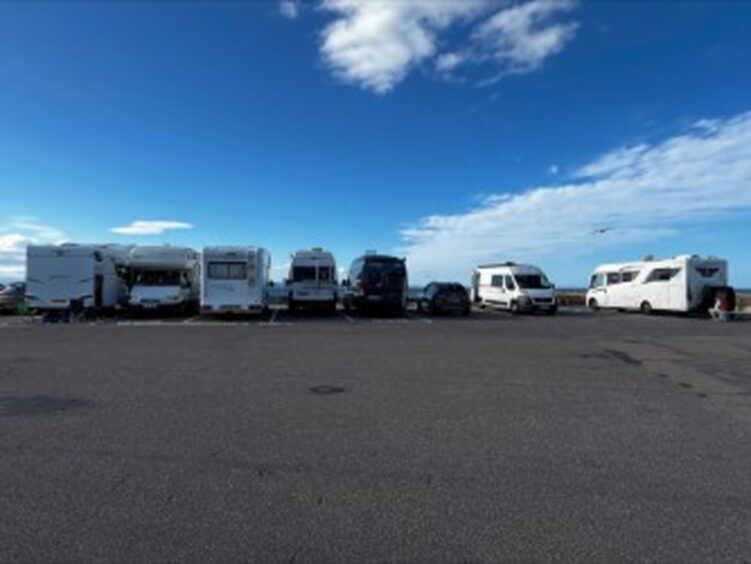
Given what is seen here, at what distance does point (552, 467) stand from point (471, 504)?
127cm

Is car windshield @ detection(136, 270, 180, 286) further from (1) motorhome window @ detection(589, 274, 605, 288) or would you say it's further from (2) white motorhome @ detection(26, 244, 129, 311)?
(1) motorhome window @ detection(589, 274, 605, 288)

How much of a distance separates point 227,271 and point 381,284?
7.35 m

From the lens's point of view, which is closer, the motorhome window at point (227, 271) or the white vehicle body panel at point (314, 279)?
the motorhome window at point (227, 271)

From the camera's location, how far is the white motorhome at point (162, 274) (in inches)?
1033

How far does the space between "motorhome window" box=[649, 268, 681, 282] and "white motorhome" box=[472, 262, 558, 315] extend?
503 cm

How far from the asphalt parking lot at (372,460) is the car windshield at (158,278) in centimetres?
1545

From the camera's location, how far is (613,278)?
34.3 metres

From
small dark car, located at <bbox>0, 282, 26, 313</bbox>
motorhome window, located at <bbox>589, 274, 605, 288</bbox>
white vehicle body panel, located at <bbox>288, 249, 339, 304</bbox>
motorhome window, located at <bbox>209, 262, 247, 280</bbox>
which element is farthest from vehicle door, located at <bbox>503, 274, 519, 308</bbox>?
small dark car, located at <bbox>0, 282, 26, 313</bbox>

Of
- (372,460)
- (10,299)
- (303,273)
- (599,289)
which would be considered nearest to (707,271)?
(599,289)

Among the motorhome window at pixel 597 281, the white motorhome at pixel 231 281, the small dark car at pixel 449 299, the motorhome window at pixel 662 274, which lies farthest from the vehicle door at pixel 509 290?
the white motorhome at pixel 231 281

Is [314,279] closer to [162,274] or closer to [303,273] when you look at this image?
[303,273]

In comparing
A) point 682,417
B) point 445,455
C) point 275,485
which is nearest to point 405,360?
point 682,417

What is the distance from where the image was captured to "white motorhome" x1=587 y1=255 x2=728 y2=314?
28.9 metres

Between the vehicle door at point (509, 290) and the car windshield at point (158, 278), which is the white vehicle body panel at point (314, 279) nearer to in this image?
the car windshield at point (158, 278)
